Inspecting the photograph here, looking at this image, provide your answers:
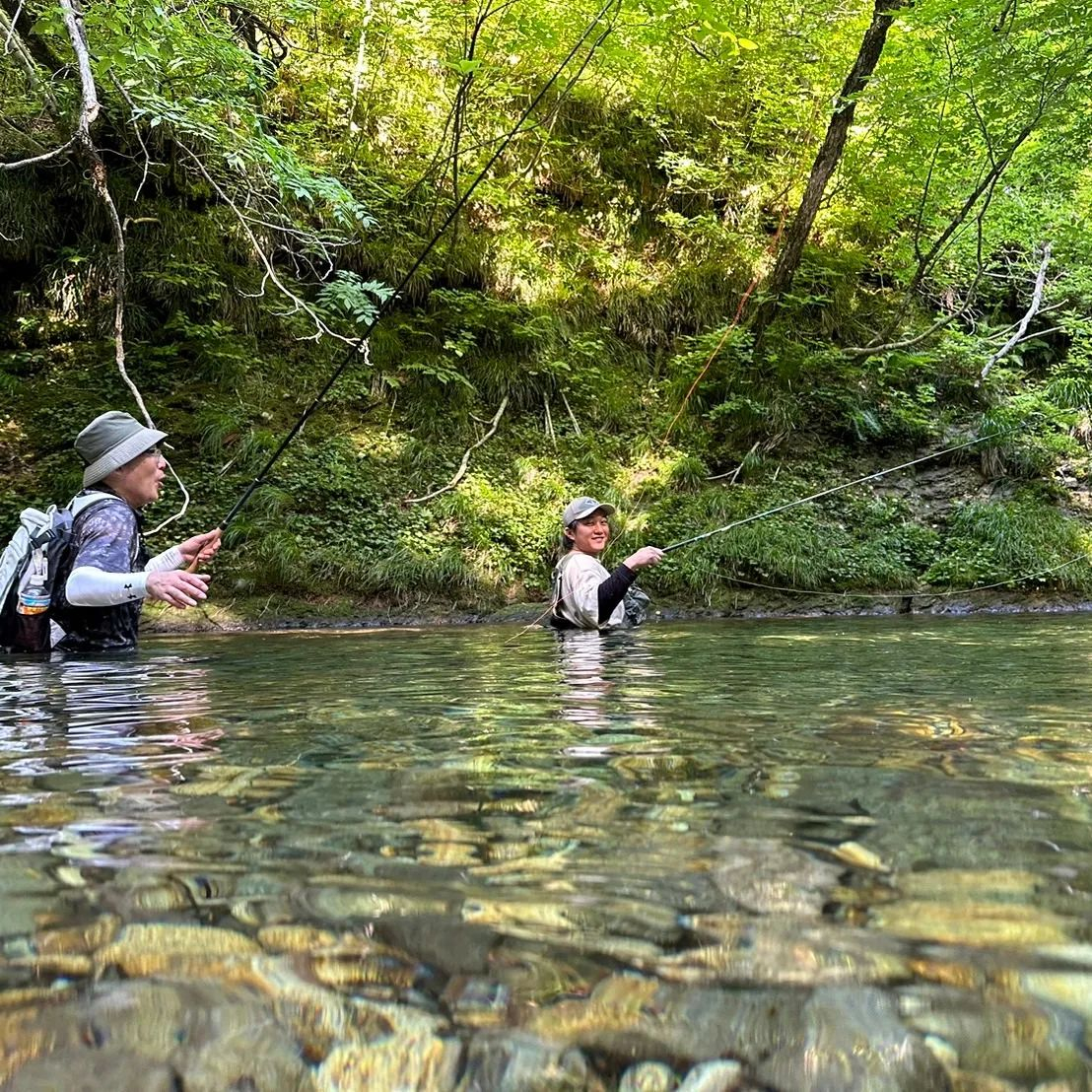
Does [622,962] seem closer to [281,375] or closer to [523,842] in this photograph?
[523,842]

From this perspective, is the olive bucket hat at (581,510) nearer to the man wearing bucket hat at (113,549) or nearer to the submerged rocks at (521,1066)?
the man wearing bucket hat at (113,549)

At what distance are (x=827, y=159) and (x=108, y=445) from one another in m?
9.69

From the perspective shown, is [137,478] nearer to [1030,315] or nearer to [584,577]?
[584,577]

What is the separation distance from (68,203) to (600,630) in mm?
9746

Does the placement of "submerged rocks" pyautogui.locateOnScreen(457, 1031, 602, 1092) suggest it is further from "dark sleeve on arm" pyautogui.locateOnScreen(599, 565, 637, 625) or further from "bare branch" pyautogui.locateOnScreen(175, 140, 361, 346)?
"bare branch" pyautogui.locateOnScreen(175, 140, 361, 346)

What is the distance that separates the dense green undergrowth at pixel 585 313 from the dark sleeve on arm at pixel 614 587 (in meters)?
3.53

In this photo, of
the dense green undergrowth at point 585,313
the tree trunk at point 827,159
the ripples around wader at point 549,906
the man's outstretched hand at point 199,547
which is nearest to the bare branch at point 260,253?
the dense green undergrowth at point 585,313

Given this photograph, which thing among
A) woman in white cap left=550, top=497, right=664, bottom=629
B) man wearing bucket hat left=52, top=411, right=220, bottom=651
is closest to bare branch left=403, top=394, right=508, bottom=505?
woman in white cap left=550, top=497, right=664, bottom=629

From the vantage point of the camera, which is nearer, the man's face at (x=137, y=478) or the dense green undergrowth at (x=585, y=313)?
the man's face at (x=137, y=478)

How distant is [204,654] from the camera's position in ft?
18.2

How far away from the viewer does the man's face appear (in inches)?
185

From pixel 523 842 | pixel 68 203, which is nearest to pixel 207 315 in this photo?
pixel 68 203

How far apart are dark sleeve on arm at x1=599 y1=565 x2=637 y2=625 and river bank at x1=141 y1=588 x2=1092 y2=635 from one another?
1.79 m

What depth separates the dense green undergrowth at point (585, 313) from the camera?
389 inches
